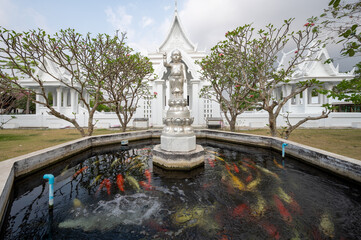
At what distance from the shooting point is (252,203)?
2.87 metres

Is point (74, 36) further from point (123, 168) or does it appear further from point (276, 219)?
point (276, 219)

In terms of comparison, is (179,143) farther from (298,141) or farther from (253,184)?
(298,141)

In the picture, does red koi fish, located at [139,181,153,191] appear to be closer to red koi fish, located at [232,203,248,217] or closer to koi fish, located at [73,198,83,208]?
koi fish, located at [73,198,83,208]

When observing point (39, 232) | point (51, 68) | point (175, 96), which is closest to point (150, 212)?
point (39, 232)

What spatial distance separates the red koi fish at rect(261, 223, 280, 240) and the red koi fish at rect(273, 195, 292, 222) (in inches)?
12.3

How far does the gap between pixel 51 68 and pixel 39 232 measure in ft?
76.5

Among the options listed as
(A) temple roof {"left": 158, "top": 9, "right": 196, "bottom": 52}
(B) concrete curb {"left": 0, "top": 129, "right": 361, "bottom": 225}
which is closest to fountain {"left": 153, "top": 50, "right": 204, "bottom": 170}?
(B) concrete curb {"left": 0, "top": 129, "right": 361, "bottom": 225}

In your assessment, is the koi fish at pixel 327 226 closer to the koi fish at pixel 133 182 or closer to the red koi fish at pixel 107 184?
the koi fish at pixel 133 182

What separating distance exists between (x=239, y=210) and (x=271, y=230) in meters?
0.52

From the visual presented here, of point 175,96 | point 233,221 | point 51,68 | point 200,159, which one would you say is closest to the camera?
point 233,221

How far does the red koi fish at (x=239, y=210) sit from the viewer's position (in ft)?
8.43

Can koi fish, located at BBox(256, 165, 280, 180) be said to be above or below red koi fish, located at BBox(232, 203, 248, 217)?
above

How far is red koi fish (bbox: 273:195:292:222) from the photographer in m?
2.46

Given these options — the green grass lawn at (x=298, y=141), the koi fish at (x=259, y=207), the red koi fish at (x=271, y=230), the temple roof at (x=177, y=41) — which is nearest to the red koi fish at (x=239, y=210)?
the koi fish at (x=259, y=207)
